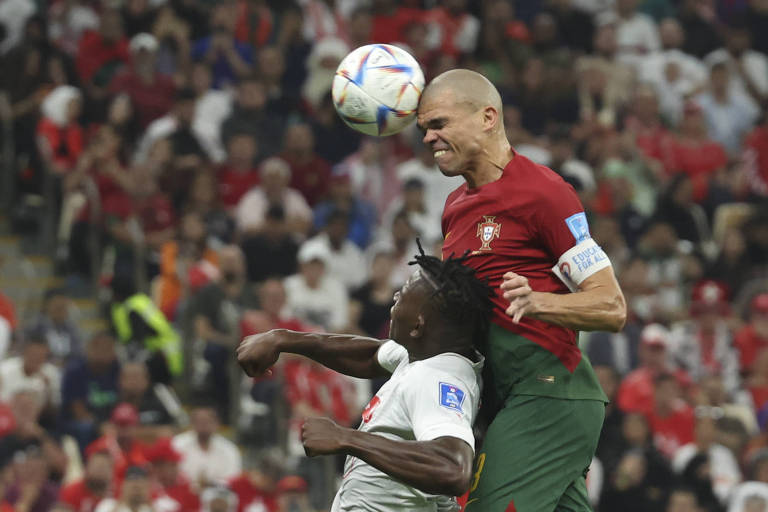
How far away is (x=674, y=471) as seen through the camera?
35.6 ft

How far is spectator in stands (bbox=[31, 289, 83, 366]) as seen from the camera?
11453 mm

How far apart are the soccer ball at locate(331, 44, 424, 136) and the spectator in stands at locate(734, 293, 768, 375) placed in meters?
7.78

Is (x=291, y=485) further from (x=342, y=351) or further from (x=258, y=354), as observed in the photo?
(x=258, y=354)

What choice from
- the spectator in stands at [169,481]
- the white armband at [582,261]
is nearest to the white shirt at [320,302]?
the spectator in stands at [169,481]

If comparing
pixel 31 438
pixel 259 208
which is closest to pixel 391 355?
pixel 31 438

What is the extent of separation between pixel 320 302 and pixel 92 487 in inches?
119

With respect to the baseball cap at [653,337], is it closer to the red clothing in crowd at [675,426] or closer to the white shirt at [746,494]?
the red clothing in crowd at [675,426]

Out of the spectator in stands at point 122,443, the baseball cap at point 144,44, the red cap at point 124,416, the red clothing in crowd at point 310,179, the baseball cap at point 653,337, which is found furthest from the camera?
the baseball cap at point 144,44

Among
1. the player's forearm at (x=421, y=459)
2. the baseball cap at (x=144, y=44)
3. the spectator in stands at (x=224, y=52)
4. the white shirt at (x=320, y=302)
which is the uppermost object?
the player's forearm at (x=421, y=459)

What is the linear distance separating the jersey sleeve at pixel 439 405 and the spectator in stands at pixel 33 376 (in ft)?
21.5

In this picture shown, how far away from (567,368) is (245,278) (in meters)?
7.59

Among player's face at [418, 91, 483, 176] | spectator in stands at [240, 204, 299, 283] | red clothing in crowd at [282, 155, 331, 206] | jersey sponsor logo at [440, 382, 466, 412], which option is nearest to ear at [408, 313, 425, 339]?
jersey sponsor logo at [440, 382, 466, 412]

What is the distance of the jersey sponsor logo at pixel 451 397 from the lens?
477cm

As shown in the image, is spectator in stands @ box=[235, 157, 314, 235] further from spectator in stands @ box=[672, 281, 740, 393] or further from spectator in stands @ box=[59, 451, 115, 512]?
spectator in stands @ box=[672, 281, 740, 393]
